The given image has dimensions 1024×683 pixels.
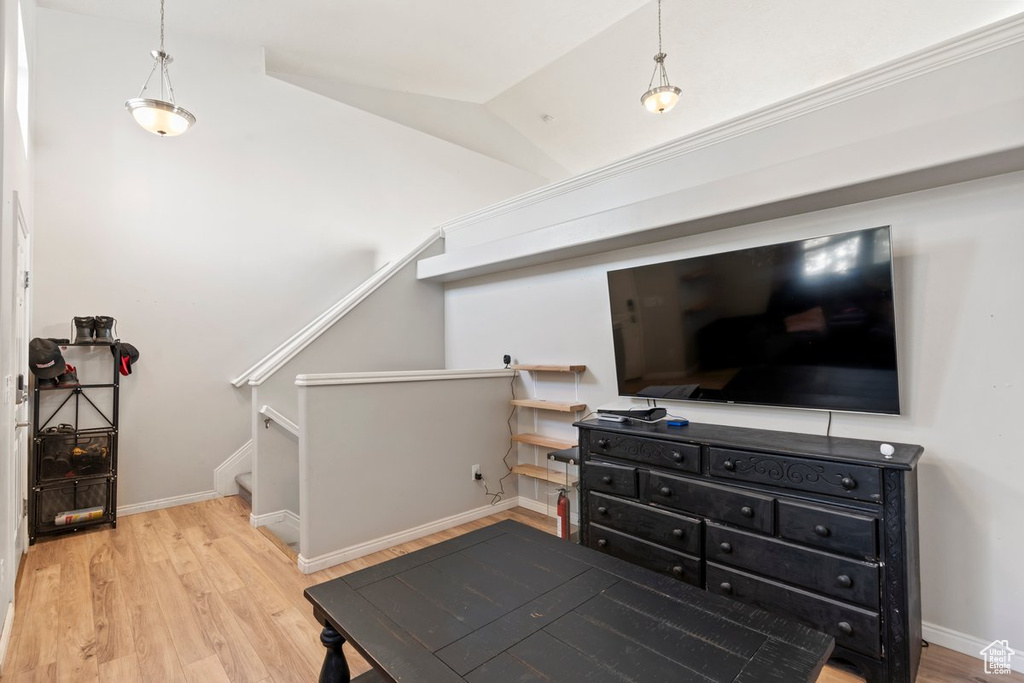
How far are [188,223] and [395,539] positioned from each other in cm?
340

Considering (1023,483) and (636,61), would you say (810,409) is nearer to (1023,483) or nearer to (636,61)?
(1023,483)

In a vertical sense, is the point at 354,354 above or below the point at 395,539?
above

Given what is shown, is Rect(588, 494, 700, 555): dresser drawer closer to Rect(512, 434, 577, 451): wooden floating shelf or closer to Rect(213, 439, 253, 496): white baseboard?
Rect(512, 434, 577, 451): wooden floating shelf

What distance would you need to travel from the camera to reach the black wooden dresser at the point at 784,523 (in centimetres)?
177

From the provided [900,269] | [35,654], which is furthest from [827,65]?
[35,654]

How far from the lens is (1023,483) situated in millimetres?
1886

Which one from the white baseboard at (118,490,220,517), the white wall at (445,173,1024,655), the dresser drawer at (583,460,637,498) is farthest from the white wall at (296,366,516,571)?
the white wall at (445,173,1024,655)

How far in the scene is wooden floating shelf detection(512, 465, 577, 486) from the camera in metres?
3.45

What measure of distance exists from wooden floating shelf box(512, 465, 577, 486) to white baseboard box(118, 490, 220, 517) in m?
2.84

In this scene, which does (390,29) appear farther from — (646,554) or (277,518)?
(646,554)

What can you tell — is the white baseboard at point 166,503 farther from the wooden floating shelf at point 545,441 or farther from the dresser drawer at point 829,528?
the dresser drawer at point 829,528

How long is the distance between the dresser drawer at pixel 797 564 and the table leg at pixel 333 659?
1.65m

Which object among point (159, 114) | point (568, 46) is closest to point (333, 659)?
point (159, 114)

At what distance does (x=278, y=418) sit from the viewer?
11.7 ft
